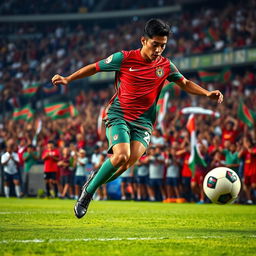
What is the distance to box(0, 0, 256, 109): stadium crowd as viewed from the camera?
104 ft

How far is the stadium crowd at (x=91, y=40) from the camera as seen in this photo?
1252 inches

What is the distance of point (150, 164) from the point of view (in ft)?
65.8

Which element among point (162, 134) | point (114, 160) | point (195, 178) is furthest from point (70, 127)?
point (114, 160)

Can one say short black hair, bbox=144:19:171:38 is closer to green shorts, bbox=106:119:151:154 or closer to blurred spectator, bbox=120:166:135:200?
green shorts, bbox=106:119:151:154

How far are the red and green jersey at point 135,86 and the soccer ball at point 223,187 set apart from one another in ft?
5.33

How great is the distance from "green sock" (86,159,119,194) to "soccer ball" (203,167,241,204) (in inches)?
79.2

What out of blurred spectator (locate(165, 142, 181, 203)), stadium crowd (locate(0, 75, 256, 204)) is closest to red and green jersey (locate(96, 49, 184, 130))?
stadium crowd (locate(0, 75, 256, 204))

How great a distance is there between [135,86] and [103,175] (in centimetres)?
118

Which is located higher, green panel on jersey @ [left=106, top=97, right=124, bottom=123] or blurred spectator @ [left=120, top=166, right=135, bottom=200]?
green panel on jersey @ [left=106, top=97, right=124, bottom=123]

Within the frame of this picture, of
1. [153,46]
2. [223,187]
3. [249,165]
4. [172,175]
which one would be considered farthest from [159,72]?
[172,175]

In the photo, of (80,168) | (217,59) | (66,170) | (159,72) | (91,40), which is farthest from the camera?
(91,40)

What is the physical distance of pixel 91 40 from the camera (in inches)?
1666

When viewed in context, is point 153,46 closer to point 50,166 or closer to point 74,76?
point 74,76

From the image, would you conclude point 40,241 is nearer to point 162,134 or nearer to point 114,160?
point 114,160
